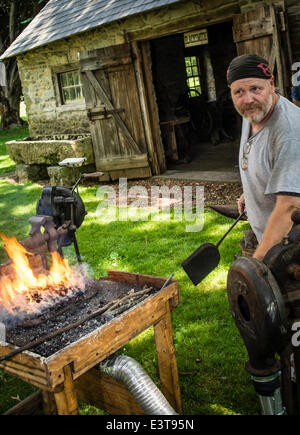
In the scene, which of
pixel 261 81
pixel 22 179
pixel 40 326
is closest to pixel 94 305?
pixel 40 326

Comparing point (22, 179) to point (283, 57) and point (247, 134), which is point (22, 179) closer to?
point (283, 57)

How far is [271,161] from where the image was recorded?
2.24m

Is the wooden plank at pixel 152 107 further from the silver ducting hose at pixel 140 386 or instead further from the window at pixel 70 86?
the silver ducting hose at pixel 140 386

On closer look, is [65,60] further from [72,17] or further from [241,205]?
[241,205]

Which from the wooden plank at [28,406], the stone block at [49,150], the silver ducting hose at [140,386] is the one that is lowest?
the wooden plank at [28,406]

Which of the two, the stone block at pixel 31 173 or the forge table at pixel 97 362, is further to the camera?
the stone block at pixel 31 173

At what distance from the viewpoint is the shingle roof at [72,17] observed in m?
8.37

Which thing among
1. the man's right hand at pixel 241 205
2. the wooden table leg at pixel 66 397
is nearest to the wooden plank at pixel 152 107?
the man's right hand at pixel 241 205

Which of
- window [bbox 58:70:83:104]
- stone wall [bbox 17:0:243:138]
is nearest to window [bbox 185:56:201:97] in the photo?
window [bbox 58:70:83:104]

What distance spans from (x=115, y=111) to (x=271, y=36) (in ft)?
11.7

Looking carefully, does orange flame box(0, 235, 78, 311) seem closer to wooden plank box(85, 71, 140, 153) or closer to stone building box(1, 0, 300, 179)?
stone building box(1, 0, 300, 179)

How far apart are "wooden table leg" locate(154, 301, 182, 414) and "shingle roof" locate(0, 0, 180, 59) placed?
20.3 feet

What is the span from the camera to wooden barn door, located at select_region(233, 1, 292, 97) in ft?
22.2
